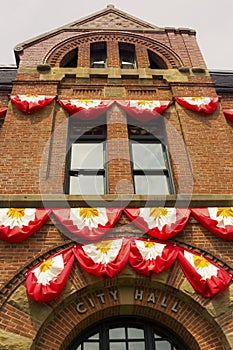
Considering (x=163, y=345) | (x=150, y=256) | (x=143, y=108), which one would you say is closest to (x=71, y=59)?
(x=143, y=108)

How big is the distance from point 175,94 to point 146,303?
6.44 m

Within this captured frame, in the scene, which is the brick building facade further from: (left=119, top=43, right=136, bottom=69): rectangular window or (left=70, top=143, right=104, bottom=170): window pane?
(left=70, top=143, right=104, bottom=170): window pane

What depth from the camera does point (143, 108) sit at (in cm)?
1066

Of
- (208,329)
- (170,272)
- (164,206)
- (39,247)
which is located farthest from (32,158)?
(208,329)

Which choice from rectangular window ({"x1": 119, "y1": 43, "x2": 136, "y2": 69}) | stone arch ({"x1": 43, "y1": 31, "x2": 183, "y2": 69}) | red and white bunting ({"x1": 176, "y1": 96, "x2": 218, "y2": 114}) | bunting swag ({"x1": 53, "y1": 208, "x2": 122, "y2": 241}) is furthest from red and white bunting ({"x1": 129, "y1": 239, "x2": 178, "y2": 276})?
rectangular window ({"x1": 119, "y1": 43, "x2": 136, "y2": 69})

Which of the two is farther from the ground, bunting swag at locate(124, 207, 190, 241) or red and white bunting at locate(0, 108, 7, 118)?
red and white bunting at locate(0, 108, 7, 118)

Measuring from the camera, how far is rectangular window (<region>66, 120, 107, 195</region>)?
30.1ft

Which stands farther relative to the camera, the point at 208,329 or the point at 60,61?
the point at 60,61

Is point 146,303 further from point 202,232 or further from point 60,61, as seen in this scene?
point 60,61

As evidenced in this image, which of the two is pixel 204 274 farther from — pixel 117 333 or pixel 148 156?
pixel 148 156

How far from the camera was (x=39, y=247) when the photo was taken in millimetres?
7461

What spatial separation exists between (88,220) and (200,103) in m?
5.04

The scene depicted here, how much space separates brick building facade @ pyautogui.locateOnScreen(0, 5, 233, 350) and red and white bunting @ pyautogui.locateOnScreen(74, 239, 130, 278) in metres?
0.20

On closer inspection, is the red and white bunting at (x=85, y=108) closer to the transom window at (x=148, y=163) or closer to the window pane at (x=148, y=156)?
the transom window at (x=148, y=163)
